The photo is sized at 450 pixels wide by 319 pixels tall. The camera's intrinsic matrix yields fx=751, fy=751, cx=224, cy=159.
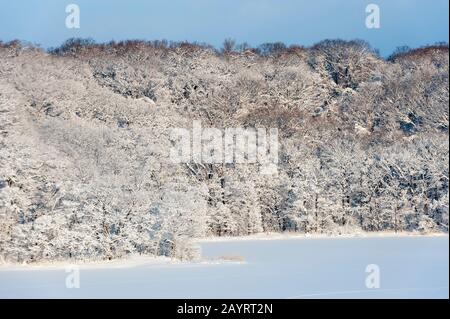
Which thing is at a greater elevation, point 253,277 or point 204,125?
point 204,125

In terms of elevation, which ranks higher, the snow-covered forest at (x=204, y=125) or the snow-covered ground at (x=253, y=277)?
the snow-covered forest at (x=204, y=125)

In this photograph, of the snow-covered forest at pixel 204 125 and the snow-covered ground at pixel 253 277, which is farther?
the snow-covered forest at pixel 204 125

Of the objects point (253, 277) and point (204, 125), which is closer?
point (253, 277)

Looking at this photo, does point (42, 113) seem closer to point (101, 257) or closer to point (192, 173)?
point (192, 173)

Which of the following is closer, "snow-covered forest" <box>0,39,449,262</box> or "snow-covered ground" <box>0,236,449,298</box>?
"snow-covered ground" <box>0,236,449,298</box>
